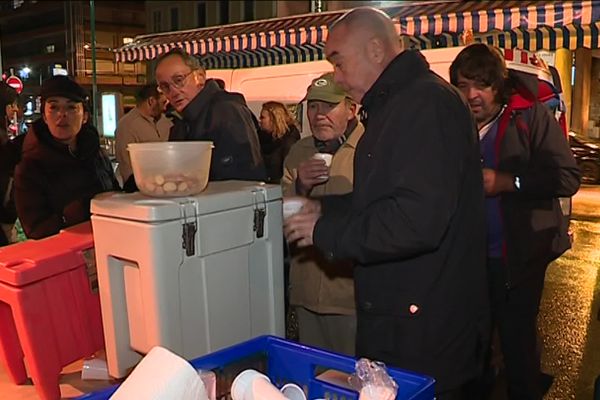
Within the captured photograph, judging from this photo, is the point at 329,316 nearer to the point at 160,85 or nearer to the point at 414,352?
the point at 414,352

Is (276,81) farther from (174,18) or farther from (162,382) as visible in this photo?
(174,18)

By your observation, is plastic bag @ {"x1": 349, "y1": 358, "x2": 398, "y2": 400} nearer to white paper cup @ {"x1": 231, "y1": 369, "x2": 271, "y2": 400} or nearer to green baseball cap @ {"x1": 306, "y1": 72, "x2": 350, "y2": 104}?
white paper cup @ {"x1": 231, "y1": 369, "x2": 271, "y2": 400}

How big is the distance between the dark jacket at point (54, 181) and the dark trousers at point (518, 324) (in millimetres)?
1750

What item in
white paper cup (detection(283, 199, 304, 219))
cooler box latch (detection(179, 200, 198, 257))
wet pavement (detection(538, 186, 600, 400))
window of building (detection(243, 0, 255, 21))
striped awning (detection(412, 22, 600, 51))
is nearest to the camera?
cooler box latch (detection(179, 200, 198, 257))

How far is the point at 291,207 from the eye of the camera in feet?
6.31

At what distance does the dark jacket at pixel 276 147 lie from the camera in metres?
4.69

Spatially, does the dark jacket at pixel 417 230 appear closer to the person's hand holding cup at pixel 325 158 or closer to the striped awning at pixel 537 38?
the person's hand holding cup at pixel 325 158

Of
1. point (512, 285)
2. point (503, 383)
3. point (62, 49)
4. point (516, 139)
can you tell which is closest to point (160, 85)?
point (516, 139)

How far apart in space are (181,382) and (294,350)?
39 cm

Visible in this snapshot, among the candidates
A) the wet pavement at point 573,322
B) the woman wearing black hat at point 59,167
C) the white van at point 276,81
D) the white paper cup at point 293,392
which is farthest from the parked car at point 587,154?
the white paper cup at point 293,392

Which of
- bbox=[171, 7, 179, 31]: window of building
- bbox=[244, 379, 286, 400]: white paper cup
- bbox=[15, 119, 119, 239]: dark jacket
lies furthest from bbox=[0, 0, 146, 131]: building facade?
bbox=[171, 7, 179, 31]: window of building

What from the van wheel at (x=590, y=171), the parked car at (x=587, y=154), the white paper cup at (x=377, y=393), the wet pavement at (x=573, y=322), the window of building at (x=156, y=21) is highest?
the window of building at (x=156, y=21)

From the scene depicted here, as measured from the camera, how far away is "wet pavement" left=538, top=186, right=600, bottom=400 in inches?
140

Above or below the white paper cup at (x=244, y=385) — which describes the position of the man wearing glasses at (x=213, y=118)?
above
